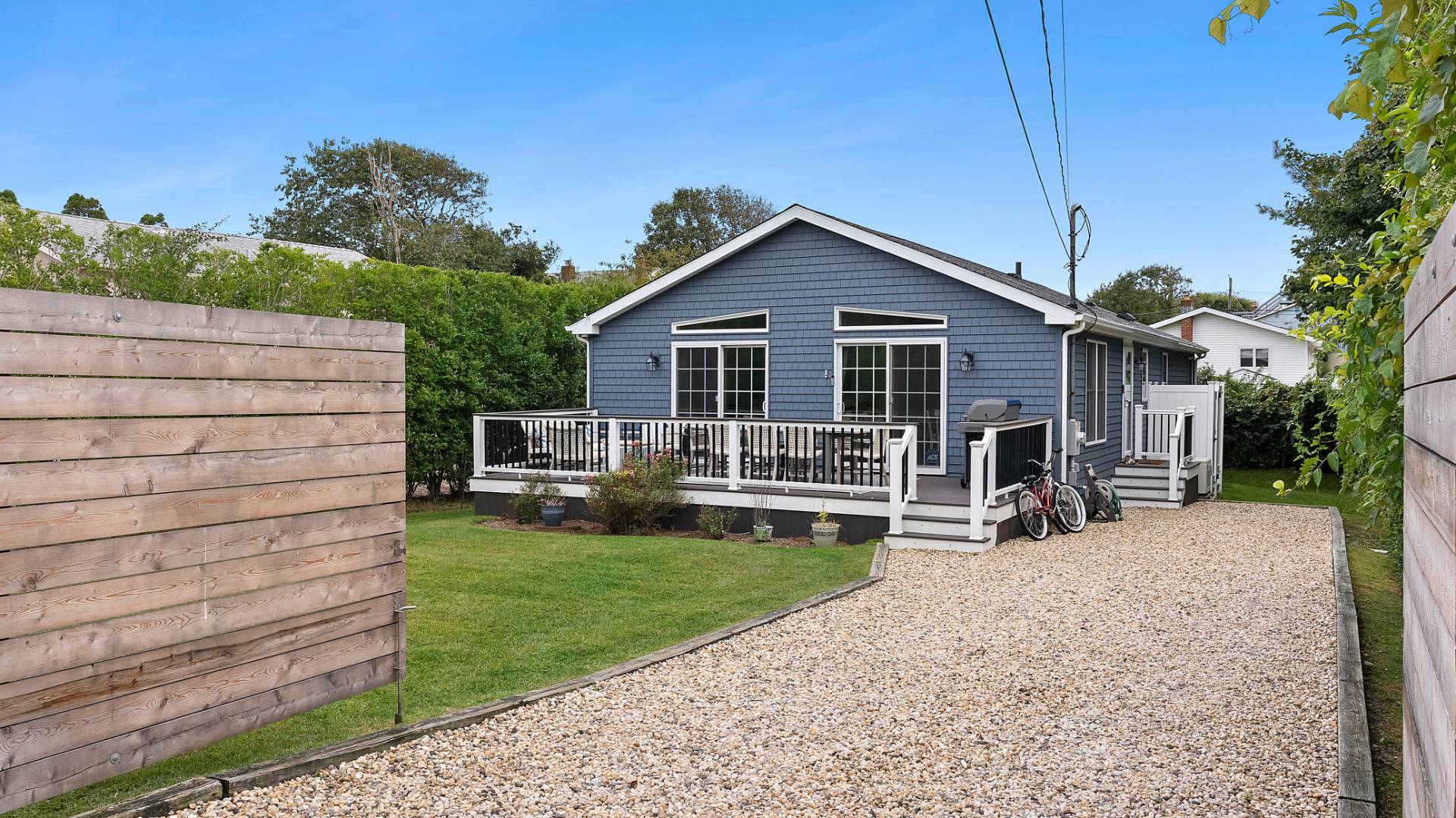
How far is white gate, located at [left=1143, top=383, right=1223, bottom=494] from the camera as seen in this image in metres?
16.5

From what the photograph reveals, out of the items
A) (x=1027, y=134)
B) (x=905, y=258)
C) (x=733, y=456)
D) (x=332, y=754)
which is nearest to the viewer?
(x=332, y=754)

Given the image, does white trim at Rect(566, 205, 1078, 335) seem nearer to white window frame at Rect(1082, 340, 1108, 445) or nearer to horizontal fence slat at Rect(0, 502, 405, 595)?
white window frame at Rect(1082, 340, 1108, 445)

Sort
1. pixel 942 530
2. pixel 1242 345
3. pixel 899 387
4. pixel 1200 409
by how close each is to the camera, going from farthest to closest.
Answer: pixel 1242 345, pixel 1200 409, pixel 899 387, pixel 942 530

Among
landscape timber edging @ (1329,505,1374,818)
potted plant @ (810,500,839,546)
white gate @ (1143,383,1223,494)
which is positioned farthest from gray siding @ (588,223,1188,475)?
landscape timber edging @ (1329,505,1374,818)

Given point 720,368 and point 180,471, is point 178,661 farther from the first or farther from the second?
point 720,368

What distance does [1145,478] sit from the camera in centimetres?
1524

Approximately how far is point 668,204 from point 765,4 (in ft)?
118

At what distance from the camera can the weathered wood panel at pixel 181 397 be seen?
3168 millimetres

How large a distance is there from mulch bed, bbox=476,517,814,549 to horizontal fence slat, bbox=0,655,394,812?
6741 mm

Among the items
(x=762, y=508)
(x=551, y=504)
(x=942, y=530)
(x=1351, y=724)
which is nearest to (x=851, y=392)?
(x=762, y=508)

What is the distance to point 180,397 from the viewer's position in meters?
3.62

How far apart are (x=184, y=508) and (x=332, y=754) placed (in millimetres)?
1251

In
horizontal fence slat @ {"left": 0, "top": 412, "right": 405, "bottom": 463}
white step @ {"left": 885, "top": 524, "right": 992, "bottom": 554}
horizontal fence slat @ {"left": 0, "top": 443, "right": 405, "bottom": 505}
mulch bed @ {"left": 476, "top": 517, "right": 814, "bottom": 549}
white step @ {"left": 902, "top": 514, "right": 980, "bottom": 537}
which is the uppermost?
horizontal fence slat @ {"left": 0, "top": 412, "right": 405, "bottom": 463}

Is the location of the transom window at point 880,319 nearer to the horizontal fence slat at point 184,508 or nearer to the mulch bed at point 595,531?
the mulch bed at point 595,531
